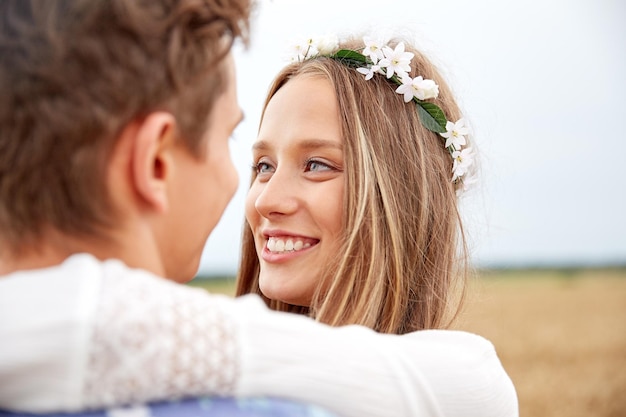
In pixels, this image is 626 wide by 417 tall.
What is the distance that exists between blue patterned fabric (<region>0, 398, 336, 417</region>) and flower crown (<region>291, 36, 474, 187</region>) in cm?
222

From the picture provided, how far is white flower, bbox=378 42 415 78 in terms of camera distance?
3541 millimetres

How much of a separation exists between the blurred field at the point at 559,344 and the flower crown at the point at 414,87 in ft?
2.22

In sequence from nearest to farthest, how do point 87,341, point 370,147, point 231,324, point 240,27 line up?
1. point 87,341
2. point 231,324
3. point 240,27
4. point 370,147

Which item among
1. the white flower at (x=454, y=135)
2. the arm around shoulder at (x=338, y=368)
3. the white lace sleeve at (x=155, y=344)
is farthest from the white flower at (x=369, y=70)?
the white lace sleeve at (x=155, y=344)

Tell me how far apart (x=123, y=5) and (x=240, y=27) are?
30cm

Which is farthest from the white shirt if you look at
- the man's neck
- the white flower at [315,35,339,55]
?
the white flower at [315,35,339,55]

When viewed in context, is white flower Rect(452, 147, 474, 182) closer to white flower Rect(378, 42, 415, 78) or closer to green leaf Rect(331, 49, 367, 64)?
white flower Rect(378, 42, 415, 78)

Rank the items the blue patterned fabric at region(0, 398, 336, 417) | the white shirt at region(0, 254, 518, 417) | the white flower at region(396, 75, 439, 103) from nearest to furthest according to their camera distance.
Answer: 1. the white shirt at region(0, 254, 518, 417)
2. the blue patterned fabric at region(0, 398, 336, 417)
3. the white flower at region(396, 75, 439, 103)

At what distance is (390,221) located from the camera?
3260 mm

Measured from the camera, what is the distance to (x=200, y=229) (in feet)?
5.82

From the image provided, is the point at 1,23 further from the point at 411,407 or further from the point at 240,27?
the point at 411,407

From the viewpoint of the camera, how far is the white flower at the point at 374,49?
357 cm

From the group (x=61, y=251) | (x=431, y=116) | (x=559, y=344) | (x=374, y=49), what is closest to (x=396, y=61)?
(x=374, y=49)

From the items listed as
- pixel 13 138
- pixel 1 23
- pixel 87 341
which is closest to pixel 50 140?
pixel 13 138
